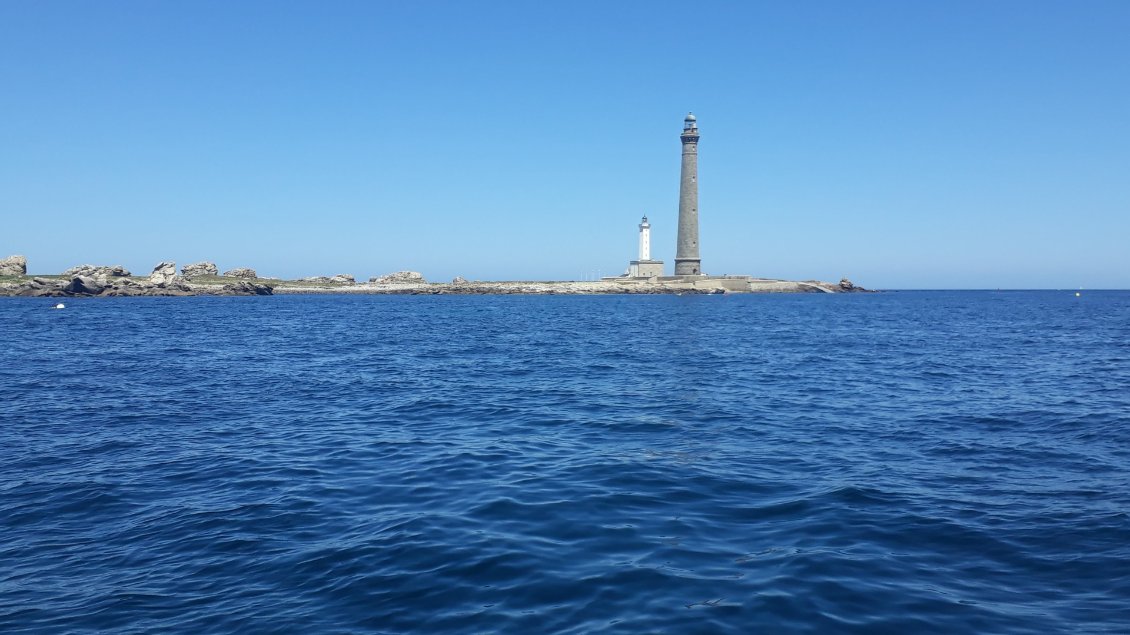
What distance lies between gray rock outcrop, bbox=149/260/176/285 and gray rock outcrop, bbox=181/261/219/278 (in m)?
33.7

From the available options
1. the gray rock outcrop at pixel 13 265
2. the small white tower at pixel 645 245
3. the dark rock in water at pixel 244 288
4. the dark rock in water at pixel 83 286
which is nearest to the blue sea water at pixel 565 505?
the dark rock in water at pixel 83 286

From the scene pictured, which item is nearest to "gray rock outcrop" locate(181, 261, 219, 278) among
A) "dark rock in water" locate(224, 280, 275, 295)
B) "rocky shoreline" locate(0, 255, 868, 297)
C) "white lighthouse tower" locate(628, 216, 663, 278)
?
"rocky shoreline" locate(0, 255, 868, 297)

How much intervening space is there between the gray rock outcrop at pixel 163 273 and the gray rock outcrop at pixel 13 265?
2764 centimetres

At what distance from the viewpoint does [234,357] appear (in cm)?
3381

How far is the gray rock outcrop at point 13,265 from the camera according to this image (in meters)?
134

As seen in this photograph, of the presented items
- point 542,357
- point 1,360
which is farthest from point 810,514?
point 1,360

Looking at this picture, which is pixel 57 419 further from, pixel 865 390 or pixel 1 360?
pixel 865 390

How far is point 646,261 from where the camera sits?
155 meters

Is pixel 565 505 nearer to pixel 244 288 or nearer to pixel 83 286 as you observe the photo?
pixel 83 286

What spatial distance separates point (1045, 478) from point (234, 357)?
32.9 metres

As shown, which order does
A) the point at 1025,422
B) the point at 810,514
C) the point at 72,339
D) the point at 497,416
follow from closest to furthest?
the point at 810,514 < the point at 1025,422 < the point at 497,416 < the point at 72,339

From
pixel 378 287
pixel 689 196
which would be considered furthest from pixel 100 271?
pixel 689 196

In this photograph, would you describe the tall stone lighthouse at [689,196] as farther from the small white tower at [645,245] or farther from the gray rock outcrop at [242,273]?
the gray rock outcrop at [242,273]

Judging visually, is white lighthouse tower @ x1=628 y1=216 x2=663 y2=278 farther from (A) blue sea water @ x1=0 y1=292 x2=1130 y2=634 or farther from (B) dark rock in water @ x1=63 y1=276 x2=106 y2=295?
(A) blue sea water @ x1=0 y1=292 x2=1130 y2=634
